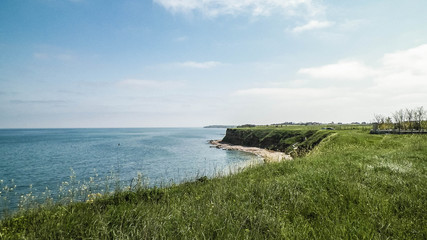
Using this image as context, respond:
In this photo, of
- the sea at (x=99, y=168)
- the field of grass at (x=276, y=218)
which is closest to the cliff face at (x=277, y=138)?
the sea at (x=99, y=168)

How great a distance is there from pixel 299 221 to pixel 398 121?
54380 mm

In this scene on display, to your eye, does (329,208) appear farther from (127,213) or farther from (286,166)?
(286,166)

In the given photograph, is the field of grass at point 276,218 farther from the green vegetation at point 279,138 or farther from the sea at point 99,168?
the green vegetation at point 279,138

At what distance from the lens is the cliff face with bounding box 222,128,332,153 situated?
53.8 m

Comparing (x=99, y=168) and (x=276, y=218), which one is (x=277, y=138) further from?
(x=276, y=218)

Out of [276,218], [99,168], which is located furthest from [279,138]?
[276,218]

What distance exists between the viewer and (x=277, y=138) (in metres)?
70.4

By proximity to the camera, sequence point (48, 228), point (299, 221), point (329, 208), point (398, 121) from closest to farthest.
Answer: point (48, 228)
point (299, 221)
point (329, 208)
point (398, 121)

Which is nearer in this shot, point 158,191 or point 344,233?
point 344,233

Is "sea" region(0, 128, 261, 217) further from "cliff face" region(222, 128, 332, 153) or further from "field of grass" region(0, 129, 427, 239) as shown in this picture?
"cliff face" region(222, 128, 332, 153)

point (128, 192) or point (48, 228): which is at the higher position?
point (48, 228)

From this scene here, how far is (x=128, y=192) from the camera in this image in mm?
8695

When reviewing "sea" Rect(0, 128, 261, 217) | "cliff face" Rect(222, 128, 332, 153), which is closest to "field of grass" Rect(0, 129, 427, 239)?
"sea" Rect(0, 128, 261, 217)

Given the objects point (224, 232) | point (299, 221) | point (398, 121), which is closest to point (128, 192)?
point (224, 232)
